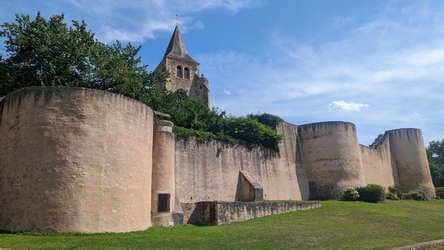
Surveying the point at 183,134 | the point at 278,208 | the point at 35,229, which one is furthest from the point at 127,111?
the point at 278,208

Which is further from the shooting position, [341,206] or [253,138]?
[253,138]

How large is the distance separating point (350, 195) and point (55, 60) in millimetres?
22592

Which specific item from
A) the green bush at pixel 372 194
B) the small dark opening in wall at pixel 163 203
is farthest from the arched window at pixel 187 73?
the small dark opening in wall at pixel 163 203

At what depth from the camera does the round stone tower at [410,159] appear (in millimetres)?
40719

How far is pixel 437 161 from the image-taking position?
54875mm

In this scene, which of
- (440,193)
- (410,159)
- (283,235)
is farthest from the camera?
(410,159)

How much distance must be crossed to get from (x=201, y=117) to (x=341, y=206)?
36.7ft

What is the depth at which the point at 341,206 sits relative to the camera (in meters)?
23.7

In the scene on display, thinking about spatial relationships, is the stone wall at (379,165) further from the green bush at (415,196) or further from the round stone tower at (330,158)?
the round stone tower at (330,158)

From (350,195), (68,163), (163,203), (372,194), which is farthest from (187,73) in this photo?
(68,163)

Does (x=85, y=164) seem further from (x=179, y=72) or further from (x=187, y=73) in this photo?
(x=187, y=73)

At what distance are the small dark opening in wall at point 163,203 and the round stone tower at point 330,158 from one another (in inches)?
734

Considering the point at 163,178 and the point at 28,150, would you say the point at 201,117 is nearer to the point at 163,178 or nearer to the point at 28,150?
the point at 163,178

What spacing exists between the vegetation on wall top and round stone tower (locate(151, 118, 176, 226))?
380cm
